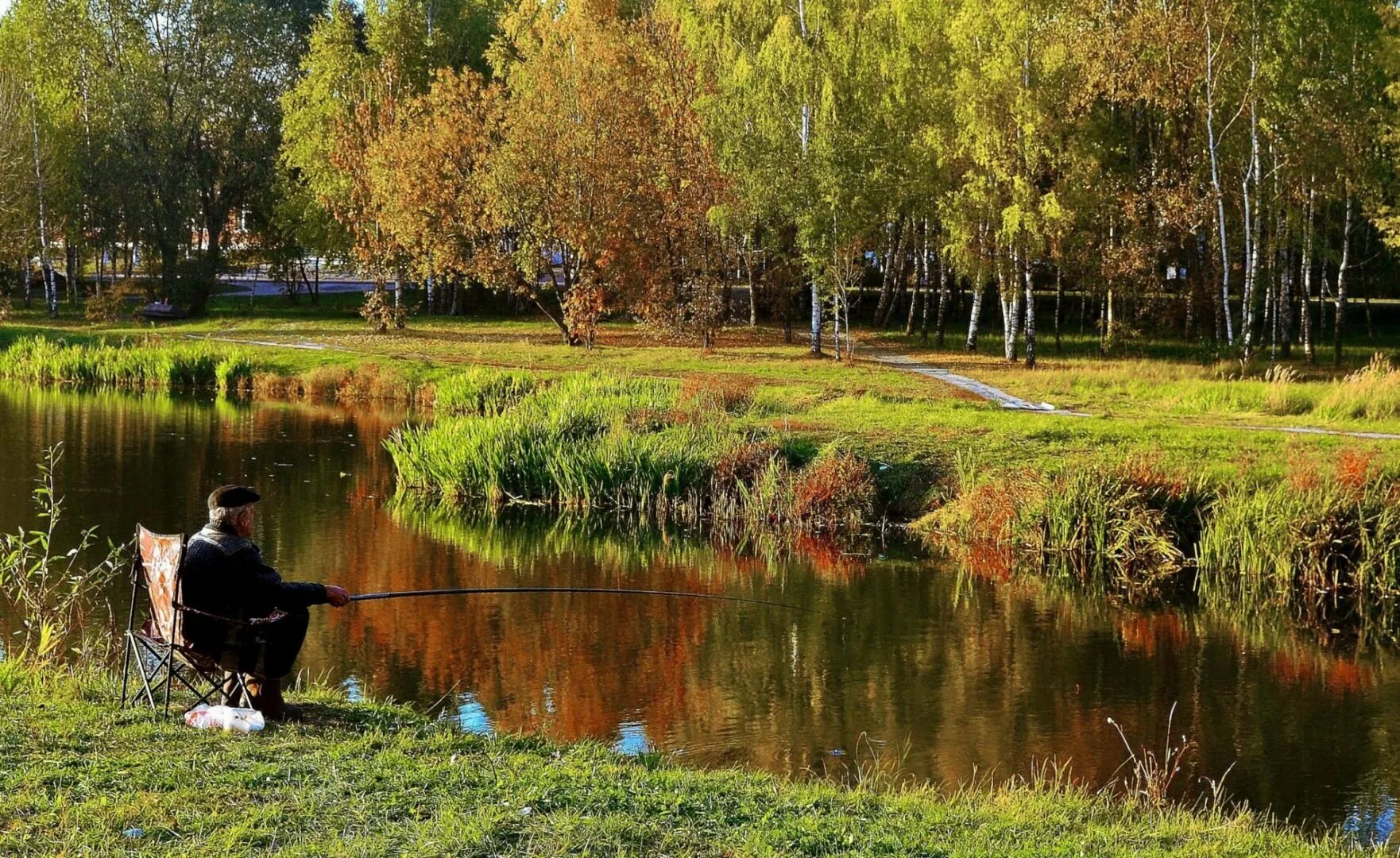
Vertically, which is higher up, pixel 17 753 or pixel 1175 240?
pixel 1175 240

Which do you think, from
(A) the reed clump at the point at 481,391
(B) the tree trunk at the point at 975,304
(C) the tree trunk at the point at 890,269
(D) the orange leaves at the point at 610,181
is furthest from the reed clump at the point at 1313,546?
(C) the tree trunk at the point at 890,269

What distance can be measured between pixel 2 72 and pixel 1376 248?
45.2m

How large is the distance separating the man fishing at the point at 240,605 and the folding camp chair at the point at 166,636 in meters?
0.06

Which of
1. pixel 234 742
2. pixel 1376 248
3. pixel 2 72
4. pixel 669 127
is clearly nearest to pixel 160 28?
pixel 2 72

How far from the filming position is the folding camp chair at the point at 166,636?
872 centimetres

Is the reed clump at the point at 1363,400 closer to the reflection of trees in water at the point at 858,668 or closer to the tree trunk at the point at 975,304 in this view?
the reflection of trees in water at the point at 858,668

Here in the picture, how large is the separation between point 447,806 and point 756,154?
32520mm

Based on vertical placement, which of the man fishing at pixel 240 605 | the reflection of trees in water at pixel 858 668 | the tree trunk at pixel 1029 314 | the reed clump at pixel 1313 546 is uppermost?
the tree trunk at pixel 1029 314

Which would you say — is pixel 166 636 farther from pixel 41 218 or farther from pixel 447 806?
pixel 41 218

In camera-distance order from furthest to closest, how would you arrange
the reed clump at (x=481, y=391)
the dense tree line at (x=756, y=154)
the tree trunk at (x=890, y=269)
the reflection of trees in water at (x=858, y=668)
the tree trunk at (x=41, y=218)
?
the tree trunk at (x=41, y=218) < the tree trunk at (x=890, y=269) < the dense tree line at (x=756, y=154) < the reed clump at (x=481, y=391) < the reflection of trees in water at (x=858, y=668)

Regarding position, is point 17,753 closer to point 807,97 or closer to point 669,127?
point 807,97

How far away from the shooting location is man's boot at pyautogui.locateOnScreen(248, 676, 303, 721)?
8984 millimetres

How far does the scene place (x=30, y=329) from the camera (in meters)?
44.2

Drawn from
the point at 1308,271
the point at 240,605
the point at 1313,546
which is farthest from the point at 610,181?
the point at 240,605
